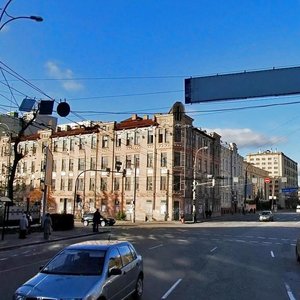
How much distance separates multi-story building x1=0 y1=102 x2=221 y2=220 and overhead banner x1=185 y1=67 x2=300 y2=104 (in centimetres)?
4344

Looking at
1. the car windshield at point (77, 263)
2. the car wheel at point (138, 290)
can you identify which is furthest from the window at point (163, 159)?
the car windshield at point (77, 263)

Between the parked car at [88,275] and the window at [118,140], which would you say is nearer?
the parked car at [88,275]

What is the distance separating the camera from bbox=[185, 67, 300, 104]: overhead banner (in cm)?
1894

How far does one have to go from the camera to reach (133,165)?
73062mm

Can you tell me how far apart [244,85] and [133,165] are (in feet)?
178

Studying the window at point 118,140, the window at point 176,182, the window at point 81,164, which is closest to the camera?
the window at point 176,182

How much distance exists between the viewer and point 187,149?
238 feet

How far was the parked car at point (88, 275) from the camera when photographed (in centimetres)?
727

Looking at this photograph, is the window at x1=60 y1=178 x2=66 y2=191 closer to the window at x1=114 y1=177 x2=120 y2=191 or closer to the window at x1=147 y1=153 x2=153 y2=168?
the window at x1=114 y1=177 x2=120 y2=191

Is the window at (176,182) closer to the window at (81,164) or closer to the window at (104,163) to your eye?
the window at (104,163)

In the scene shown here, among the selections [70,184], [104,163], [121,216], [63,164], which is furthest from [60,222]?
[63,164]

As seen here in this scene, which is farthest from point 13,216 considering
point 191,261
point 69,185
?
point 69,185

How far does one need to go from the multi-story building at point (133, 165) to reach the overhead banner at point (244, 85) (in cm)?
4344

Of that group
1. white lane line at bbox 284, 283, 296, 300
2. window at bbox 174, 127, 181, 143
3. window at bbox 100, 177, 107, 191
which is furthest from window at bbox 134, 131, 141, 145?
white lane line at bbox 284, 283, 296, 300
